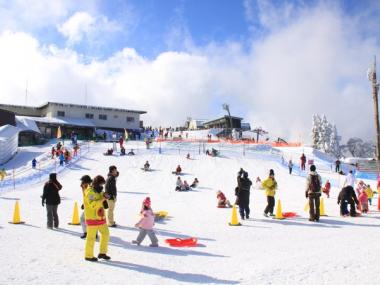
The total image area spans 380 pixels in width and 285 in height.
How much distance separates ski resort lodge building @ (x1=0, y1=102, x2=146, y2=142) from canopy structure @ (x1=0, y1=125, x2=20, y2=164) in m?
11.9

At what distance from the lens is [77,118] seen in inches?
2360

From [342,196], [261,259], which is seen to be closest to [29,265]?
[261,259]

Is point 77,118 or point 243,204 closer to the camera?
point 243,204

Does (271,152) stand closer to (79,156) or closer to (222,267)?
(79,156)

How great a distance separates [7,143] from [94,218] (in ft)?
111

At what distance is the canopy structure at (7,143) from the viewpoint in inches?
1454

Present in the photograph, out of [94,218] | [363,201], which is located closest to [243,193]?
[363,201]

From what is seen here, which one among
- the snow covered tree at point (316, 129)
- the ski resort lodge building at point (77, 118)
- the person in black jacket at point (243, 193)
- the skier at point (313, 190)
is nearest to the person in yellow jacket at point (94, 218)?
the person in black jacket at point (243, 193)

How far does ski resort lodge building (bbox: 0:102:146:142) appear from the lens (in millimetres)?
57000

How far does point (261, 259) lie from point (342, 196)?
7.55 metres

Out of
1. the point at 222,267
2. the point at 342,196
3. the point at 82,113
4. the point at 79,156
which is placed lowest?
the point at 222,267

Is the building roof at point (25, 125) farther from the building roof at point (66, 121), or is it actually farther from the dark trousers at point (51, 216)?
the dark trousers at point (51, 216)

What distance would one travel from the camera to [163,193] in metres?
24.8

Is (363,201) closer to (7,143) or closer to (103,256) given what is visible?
(103,256)
